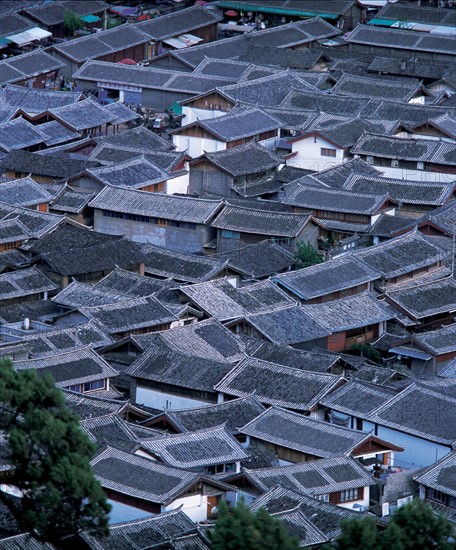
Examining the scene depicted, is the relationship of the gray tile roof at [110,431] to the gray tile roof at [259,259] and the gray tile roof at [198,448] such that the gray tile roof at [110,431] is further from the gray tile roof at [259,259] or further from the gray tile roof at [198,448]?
the gray tile roof at [259,259]

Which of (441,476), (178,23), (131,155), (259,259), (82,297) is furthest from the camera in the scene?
(178,23)

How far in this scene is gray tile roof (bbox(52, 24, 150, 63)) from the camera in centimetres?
5988

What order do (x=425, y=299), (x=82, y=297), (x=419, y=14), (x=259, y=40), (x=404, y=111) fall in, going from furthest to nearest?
(x=419, y=14), (x=259, y=40), (x=404, y=111), (x=425, y=299), (x=82, y=297)

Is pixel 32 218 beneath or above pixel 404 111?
above

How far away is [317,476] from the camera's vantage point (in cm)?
2919

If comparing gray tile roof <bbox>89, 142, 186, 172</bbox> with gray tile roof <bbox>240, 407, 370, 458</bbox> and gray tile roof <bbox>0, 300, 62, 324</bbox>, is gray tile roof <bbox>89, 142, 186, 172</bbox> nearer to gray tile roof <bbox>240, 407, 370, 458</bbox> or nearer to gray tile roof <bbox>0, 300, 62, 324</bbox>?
gray tile roof <bbox>0, 300, 62, 324</bbox>

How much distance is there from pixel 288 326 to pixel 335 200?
8.51m

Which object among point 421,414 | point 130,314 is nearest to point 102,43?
point 130,314

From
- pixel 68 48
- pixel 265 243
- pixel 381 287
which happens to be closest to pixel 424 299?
pixel 381 287

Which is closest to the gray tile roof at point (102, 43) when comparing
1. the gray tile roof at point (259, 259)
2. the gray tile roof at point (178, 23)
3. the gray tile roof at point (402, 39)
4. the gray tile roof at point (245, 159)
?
the gray tile roof at point (178, 23)

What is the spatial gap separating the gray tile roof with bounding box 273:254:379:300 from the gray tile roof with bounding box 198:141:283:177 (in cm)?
821

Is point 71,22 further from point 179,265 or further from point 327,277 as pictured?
point 327,277

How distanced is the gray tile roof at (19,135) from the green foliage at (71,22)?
52.4 ft

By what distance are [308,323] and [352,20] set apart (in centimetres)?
3410
